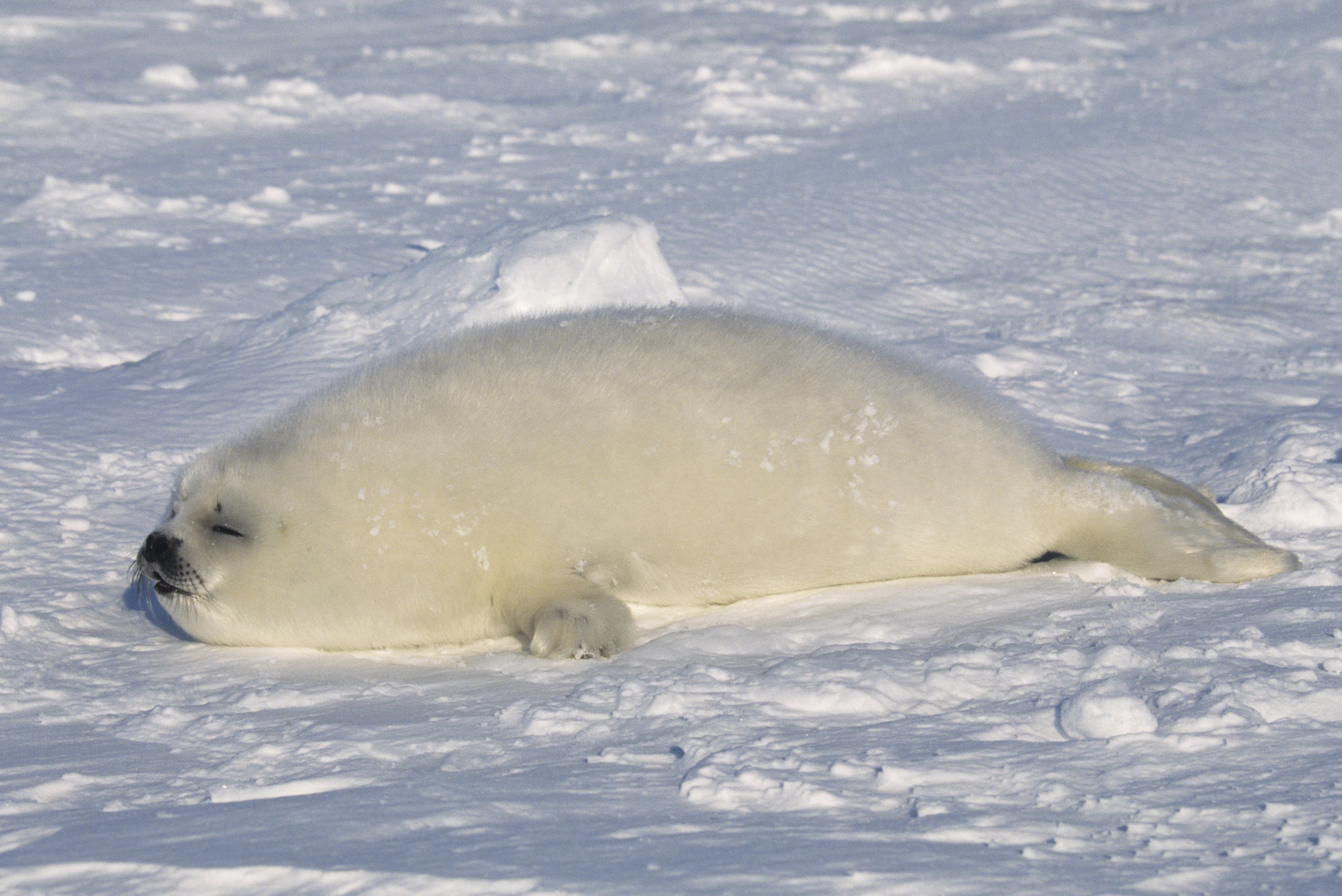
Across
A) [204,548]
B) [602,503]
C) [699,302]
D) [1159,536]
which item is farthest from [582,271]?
[1159,536]

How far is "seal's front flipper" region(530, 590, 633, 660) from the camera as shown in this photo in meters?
2.22

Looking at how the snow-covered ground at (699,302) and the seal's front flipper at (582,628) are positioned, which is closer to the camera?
the snow-covered ground at (699,302)

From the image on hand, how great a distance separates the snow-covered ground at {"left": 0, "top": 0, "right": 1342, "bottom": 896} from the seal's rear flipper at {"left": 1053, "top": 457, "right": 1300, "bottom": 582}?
97 mm

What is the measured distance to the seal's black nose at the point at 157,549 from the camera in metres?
2.42

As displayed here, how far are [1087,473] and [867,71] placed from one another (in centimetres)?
592

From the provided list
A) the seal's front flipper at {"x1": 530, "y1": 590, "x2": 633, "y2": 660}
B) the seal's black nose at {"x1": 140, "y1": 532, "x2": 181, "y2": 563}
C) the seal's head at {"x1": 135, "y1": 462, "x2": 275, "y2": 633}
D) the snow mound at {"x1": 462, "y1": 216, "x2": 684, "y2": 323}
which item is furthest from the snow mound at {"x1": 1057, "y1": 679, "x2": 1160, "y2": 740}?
the snow mound at {"x1": 462, "y1": 216, "x2": 684, "y2": 323}

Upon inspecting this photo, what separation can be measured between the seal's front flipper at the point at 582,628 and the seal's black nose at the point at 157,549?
2.28ft

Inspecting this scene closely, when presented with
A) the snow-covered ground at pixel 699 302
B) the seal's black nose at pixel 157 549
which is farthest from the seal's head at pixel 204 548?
the snow-covered ground at pixel 699 302

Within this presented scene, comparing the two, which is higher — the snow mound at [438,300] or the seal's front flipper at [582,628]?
the snow mound at [438,300]

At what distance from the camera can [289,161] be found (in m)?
6.45

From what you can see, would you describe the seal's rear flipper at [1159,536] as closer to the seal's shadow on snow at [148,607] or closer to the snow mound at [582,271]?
the snow mound at [582,271]

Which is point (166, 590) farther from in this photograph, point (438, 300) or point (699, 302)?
point (438, 300)

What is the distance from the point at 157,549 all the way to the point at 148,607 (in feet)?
0.71

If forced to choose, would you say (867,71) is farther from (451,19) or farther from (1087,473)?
(1087,473)
